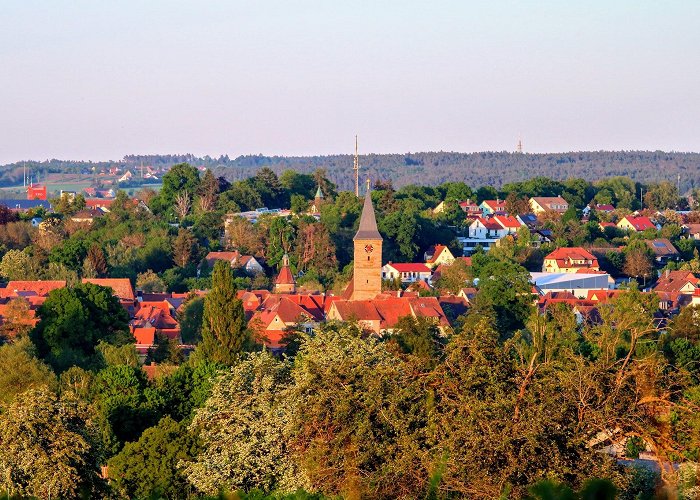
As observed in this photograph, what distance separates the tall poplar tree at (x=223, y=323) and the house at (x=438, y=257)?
1309 inches

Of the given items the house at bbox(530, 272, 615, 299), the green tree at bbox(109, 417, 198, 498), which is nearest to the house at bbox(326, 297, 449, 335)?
the house at bbox(530, 272, 615, 299)

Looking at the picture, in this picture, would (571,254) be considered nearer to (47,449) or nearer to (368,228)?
(368,228)

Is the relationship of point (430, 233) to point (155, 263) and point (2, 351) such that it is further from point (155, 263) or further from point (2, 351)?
point (2, 351)

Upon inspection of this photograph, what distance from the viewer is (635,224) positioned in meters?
81.6

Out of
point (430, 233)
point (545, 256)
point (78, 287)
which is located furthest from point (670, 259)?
point (78, 287)

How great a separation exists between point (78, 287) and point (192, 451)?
18024 mm

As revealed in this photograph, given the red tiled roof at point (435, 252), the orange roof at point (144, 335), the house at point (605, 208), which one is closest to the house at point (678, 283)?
the red tiled roof at point (435, 252)

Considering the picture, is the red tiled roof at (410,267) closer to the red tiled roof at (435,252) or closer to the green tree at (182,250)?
the red tiled roof at (435,252)

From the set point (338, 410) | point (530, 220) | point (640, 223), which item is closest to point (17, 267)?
point (530, 220)

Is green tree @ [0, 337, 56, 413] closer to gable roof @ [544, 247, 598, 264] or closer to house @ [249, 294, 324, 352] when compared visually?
house @ [249, 294, 324, 352]

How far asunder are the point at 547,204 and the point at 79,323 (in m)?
56.7

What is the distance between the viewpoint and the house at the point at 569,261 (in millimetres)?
66188

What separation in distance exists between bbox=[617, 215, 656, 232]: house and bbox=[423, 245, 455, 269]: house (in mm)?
15451

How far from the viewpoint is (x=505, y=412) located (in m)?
16.4
